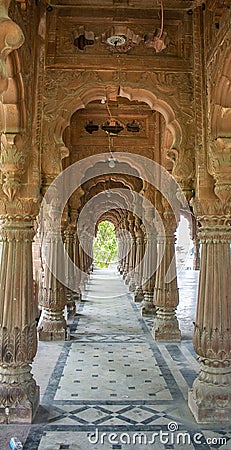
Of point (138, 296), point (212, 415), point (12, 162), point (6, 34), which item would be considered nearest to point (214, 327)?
point (212, 415)

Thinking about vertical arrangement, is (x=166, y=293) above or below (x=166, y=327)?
above

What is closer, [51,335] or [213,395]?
[213,395]

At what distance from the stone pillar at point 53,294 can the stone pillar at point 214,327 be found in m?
4.46

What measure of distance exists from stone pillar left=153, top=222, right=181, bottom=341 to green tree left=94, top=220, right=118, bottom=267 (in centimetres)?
2604

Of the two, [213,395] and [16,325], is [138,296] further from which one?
[16,325]

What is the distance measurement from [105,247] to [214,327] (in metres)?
31.1

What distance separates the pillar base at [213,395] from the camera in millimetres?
4949

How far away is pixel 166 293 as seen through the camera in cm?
898

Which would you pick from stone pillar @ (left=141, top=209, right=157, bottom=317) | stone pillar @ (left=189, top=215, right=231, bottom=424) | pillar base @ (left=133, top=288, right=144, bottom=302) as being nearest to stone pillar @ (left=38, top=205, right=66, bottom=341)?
stone pillar @ (left=141, top=209, right=157, bottom=317)

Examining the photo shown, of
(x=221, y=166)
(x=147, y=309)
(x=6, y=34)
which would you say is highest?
(x=6, y=34)

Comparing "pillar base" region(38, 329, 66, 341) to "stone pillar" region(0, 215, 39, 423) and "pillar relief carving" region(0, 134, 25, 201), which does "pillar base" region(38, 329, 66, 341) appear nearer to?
"stone pillar" region(0, 215, 39, 423)

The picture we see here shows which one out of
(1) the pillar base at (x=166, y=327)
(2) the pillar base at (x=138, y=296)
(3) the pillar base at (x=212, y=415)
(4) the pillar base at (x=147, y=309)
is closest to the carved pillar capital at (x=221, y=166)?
(3) the pillar base at (x=212, y=415)

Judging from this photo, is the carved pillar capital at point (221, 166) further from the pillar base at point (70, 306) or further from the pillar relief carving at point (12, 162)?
the pillar base at point (70, 306)

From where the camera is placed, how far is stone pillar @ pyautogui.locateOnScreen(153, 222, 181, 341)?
8945 millimetres
